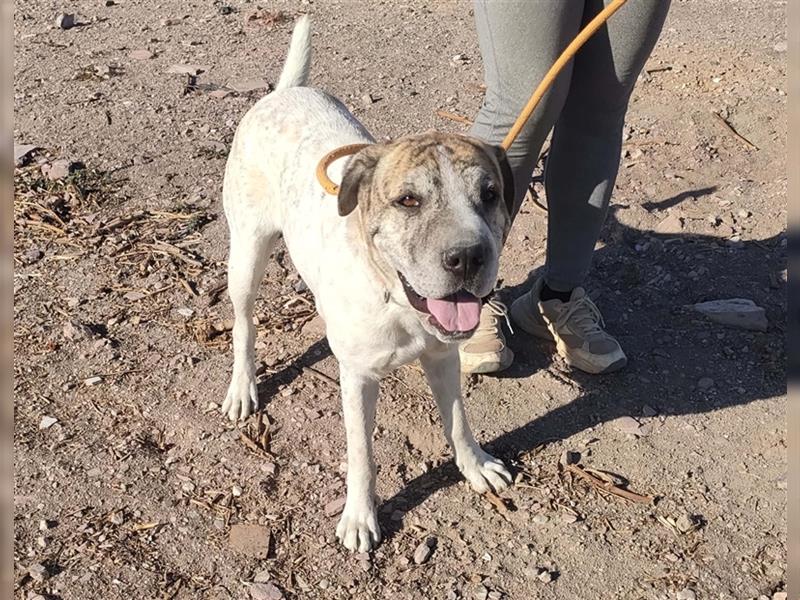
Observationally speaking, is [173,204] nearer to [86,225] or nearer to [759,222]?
[86,225]

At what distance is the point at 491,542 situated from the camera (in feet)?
11.2

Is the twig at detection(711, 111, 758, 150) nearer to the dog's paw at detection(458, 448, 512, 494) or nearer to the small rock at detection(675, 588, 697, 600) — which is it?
the dog's paw at detection(458, 448, 512, 494)

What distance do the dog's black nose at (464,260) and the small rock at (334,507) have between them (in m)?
1.27

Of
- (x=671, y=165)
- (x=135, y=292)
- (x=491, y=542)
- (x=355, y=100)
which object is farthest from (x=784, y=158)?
(x=135, y=292)

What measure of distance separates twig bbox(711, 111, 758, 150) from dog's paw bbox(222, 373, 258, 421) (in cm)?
358

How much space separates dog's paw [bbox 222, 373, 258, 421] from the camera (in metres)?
3.95

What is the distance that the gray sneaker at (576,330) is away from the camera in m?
4.14

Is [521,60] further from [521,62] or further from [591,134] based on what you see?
[591,134]

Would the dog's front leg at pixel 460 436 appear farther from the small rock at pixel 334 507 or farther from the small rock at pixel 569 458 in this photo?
the small rock at pixel 334 507

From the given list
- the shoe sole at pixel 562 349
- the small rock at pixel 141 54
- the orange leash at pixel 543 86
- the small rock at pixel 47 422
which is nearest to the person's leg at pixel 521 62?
the orange leash at pixel 543 86

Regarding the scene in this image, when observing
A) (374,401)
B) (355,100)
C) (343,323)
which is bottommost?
(355,100)

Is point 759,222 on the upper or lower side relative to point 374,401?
lower

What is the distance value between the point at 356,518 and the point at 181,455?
853mm

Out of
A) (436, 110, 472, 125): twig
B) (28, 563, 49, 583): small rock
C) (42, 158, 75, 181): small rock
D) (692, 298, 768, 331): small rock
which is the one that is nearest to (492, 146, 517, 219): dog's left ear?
(692, 298, 768, 331): small rock
